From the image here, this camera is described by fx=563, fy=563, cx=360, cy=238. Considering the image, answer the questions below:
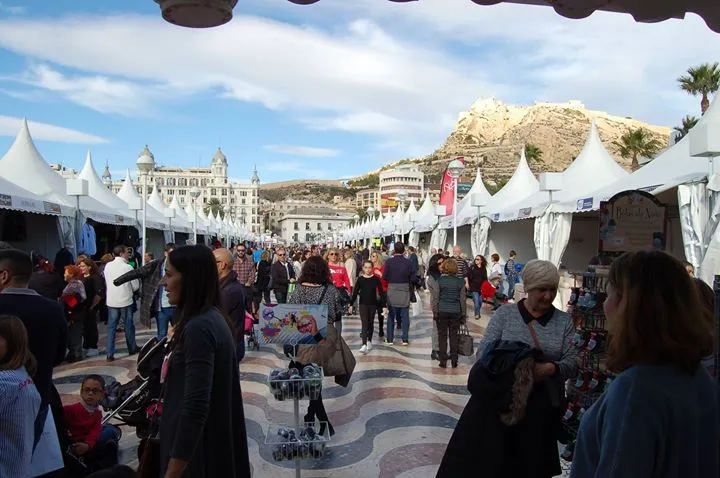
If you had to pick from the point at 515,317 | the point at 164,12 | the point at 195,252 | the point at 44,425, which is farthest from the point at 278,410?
the point at 164,12

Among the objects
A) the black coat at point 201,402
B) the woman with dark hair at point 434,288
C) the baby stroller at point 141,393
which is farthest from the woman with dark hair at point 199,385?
the woman with dark hair at point 434,288

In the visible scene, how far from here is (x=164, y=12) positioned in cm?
183

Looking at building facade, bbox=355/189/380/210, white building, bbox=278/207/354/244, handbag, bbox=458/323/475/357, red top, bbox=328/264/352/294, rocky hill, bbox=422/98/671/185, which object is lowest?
handbag, bbox=458/323/475/357

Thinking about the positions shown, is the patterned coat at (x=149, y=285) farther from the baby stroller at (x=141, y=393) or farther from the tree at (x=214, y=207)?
the tree at (x=214, y=207)

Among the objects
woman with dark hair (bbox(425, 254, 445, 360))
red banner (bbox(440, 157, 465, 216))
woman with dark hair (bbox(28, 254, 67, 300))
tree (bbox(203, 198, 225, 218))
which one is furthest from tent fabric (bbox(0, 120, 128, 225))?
tree (bbox(203, 198, 225, 218))

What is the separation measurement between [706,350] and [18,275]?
9.02ft

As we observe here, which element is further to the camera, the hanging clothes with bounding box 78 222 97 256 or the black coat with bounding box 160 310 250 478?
the hanging clothes with bounding box 78 222 97 256

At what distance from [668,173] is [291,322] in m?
7.06

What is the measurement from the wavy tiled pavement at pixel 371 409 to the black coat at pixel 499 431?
68.9 inches

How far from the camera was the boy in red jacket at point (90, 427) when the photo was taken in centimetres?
338

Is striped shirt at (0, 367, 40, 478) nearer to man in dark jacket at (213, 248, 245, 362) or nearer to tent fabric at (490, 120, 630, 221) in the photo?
man in dark jacket at (213, 248, 245, 362)

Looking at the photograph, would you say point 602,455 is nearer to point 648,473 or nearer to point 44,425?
point 648,473

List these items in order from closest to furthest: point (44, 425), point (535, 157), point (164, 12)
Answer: point (164, 12) < point (44, 425) < point (535, 157)

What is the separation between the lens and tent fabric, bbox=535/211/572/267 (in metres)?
10.7
